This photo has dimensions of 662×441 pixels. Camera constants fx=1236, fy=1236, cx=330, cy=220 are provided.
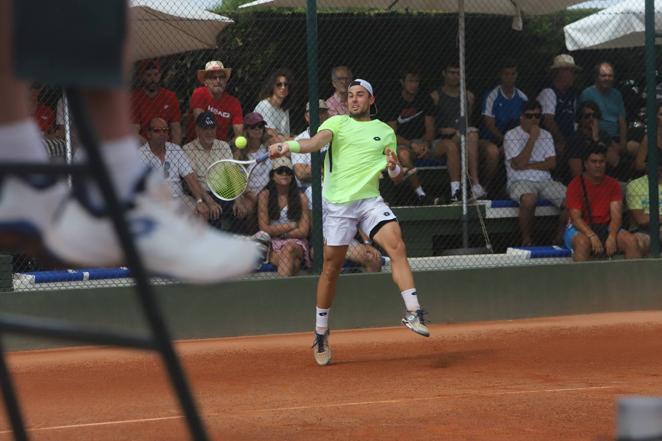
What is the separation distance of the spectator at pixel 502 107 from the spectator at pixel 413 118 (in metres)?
0.54

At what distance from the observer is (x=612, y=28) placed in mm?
13094

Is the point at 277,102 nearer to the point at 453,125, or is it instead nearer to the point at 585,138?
the point at 453,125

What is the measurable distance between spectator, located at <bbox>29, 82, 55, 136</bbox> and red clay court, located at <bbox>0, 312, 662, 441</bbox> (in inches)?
77.3

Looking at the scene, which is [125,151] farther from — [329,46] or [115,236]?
[329,46]

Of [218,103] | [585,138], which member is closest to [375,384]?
[218,103]

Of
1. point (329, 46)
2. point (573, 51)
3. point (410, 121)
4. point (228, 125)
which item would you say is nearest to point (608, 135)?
point (573, 51)

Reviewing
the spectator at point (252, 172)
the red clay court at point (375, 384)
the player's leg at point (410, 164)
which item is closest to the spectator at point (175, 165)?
the spectator at point (252, 172)

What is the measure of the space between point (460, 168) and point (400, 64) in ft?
3.99

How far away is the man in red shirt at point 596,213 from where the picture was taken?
12.1 meters

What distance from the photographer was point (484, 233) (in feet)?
41.0

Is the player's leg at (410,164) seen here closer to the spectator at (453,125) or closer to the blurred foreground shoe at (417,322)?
the spectator at (453,125)

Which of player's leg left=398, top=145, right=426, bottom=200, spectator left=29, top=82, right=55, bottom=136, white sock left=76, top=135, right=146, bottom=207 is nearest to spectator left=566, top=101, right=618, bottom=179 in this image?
player's leg left=398, top=145, right=426, bottom=200

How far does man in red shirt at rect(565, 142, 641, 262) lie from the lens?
39.7 feet

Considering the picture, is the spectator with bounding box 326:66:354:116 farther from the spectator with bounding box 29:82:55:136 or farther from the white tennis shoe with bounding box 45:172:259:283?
the white tennis shoe with bounding box 45:172:259:283
